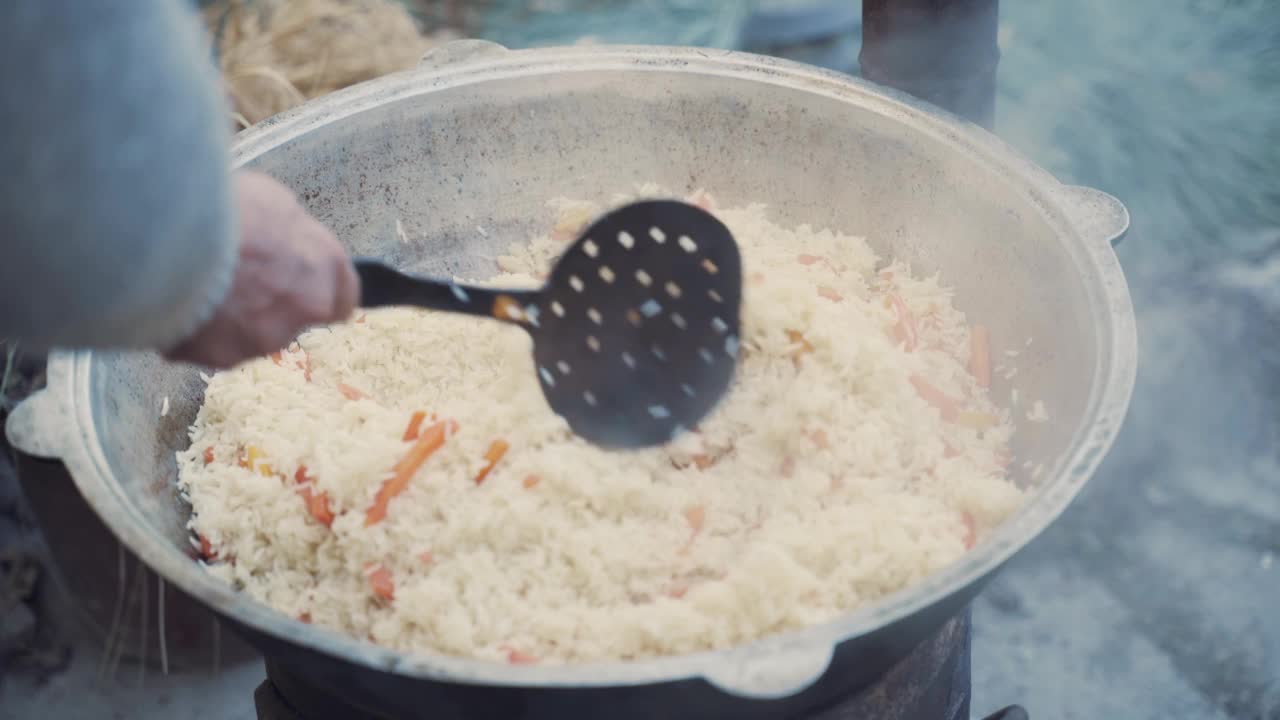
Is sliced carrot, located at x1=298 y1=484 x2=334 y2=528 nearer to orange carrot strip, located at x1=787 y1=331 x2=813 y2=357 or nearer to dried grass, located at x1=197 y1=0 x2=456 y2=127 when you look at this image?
orange carrot strip, located at x1=787 y1=331 x2=813 y2=357

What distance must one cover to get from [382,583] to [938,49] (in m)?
1.73

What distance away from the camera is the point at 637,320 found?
1614 mm

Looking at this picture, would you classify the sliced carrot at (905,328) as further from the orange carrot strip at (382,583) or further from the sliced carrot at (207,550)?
the sliced carrot at (207,550)

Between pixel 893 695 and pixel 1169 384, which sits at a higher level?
pixel 893 695

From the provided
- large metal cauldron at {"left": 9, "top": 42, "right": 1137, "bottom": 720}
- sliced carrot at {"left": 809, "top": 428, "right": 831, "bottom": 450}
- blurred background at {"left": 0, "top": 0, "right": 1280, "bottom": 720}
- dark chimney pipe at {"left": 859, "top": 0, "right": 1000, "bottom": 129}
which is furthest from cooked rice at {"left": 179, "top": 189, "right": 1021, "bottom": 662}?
blurred background at {"left": 0, "top": 0, "right": 1280, "bottom": 720}

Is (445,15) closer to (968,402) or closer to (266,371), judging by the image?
(266,371)

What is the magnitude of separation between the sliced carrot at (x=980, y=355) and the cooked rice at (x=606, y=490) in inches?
0.8

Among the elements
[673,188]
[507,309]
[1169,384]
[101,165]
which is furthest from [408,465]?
[1169,384]

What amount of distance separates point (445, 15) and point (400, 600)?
3.76 m

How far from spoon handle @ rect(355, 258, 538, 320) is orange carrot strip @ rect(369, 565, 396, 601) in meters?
0.44

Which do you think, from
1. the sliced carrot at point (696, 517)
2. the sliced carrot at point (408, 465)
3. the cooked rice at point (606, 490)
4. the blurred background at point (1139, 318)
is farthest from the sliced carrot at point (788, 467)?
the blurred background at point (1139, 318)

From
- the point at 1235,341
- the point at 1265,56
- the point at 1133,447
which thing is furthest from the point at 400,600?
the point at 1265,56

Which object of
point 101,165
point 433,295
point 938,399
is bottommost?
point 938,399

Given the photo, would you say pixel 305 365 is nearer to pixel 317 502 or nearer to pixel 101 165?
pixel 317 502
